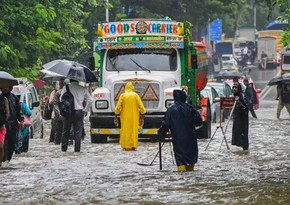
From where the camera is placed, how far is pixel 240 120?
862 inches

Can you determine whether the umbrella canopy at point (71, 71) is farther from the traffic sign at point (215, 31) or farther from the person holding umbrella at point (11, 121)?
the traffic sign at point (215, 31)

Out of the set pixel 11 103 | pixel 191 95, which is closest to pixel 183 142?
pixel 11 103

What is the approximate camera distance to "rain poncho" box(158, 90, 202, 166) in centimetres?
1603

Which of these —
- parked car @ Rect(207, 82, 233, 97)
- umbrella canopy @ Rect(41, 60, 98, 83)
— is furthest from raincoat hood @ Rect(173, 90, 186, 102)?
parked car @ Rect(207, 82, 233, 97)

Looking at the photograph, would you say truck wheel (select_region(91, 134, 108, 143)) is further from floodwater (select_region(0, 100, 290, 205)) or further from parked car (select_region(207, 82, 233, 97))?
parked car (select_region(207, 82, 233, 97))

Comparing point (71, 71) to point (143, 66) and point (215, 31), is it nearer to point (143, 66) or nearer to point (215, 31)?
point (143, 66)

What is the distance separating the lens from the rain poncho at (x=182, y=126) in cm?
1603

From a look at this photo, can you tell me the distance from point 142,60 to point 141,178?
9.89 meters

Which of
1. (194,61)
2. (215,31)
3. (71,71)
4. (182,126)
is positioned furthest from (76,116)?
(215,31)

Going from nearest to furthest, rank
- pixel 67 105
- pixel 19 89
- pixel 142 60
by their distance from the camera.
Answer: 1. pixel 67 105
2. pixel 19 89
3. pixel 142 60

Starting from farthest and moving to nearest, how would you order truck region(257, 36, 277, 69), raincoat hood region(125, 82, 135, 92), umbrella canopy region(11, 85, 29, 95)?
truck region(257, 36, 277, 69) → umbrella canopy region(11, 85, 29, 95) → raincoat hood region(125, 82, 135, 92)

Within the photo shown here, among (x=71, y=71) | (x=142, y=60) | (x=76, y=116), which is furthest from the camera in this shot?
(x=142, y=60)

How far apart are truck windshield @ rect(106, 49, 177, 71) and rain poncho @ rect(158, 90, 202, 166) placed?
28.9ft

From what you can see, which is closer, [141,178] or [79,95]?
[141,178]
